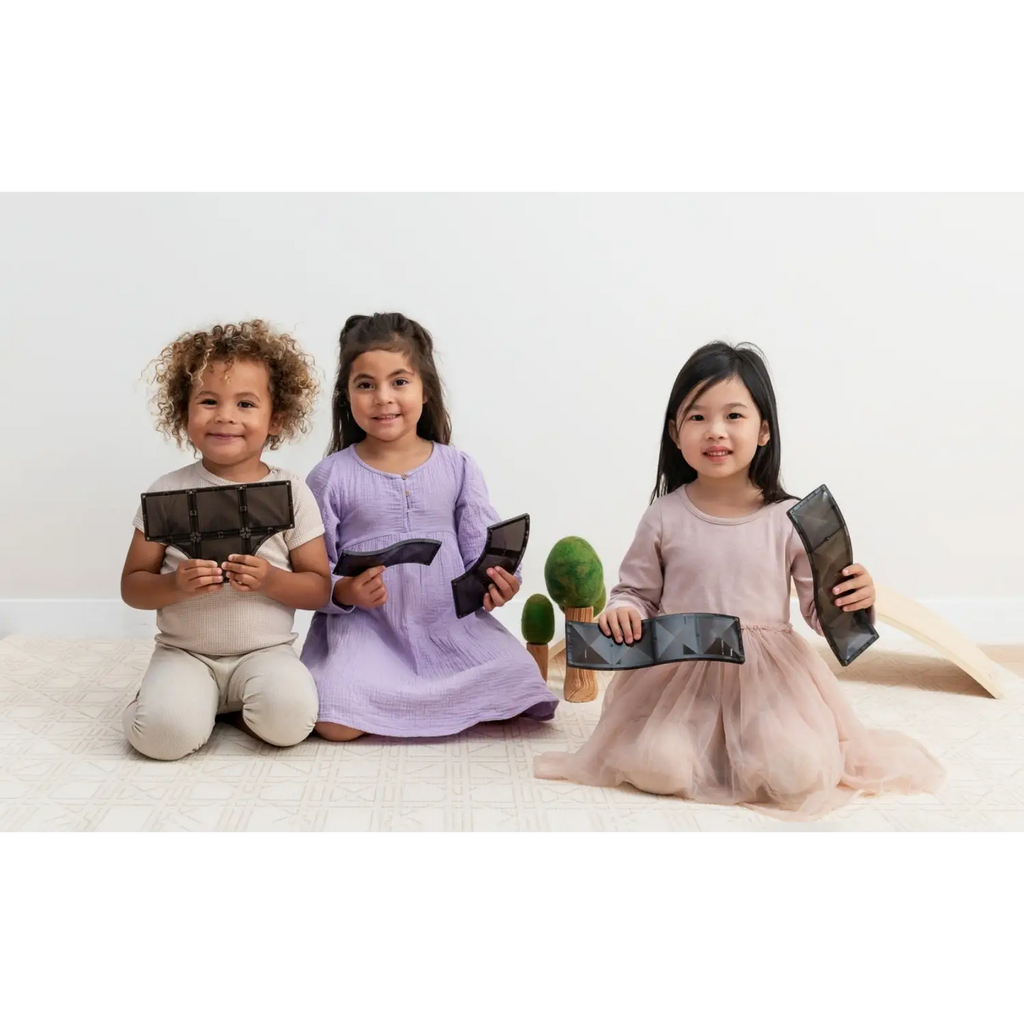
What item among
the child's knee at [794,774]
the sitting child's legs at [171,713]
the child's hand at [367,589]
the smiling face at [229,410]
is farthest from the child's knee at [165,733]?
the child's knee at [794,774]

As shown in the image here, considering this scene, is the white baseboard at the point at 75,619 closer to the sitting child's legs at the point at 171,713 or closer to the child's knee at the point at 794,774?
the sitting child's legs at the point at 171,713

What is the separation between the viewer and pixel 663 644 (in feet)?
6.47

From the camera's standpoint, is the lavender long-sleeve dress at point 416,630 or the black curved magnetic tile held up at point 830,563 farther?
the lavender long-sleeve dress at point 416,630

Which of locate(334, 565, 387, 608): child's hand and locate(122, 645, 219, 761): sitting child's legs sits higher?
locate(334, 565, 387, 608): child's hand

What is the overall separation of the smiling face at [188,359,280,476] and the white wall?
0.90 metres

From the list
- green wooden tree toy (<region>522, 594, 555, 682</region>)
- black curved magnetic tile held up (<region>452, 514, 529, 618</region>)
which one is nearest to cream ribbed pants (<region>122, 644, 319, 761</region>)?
black curved magnetic tile held up (<region>452, 514, 529, 618</region>)

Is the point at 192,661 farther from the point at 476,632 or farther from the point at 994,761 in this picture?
the point at 994,761

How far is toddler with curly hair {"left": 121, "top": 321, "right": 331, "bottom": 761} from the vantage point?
2129 millimetres

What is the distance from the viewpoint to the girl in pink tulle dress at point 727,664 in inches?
75.5

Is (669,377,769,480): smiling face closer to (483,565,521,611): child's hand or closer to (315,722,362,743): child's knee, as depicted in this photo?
(483,565,521,611): child's hand

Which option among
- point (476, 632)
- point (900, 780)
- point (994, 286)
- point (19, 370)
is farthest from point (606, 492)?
point (19, 370)

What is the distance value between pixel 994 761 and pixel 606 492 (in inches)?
56.2

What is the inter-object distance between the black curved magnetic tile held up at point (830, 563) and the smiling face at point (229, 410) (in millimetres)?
1059

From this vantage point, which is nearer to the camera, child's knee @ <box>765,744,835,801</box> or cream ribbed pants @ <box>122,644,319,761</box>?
child's knee @ <box>765,744,835,801</box>
